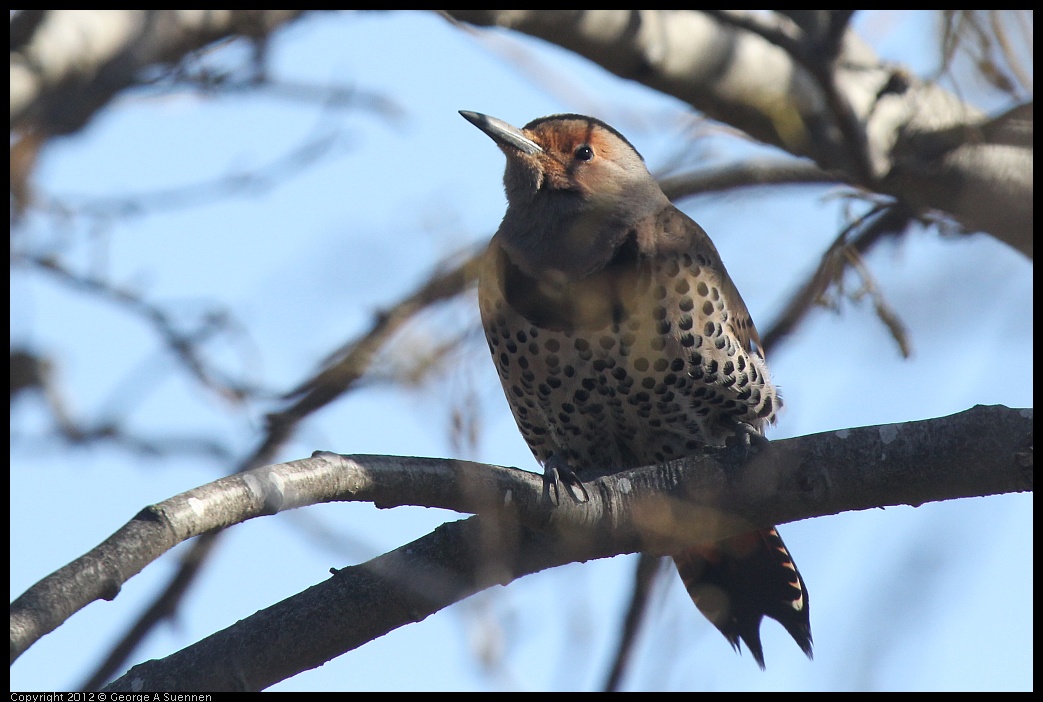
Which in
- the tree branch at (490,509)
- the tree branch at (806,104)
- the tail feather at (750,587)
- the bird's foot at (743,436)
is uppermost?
the tree branch at (806,104)

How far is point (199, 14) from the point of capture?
15.0 feet

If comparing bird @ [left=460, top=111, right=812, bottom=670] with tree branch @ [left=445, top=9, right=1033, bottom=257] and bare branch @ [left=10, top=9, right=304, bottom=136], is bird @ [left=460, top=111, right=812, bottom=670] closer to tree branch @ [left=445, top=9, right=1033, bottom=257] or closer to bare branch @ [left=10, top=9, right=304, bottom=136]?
tree branch @ [left=445, top=9, right=1033, bottom=257]

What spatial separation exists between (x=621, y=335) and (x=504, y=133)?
1.23 meters

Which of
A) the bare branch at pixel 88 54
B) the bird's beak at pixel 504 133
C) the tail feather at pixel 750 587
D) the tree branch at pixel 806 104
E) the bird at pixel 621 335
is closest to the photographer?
the bare branch at pixel 88 54

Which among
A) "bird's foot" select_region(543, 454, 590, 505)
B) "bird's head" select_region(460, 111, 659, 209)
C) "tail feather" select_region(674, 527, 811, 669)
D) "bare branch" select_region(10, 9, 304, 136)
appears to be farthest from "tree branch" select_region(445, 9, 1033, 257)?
"bird's foot" select_region(543, 454, 590, 505)

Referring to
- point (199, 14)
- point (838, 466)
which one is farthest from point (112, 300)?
point (838, 466)

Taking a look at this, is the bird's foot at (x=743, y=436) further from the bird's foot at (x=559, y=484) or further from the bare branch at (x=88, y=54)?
the bare branch at (x=88, y=54)

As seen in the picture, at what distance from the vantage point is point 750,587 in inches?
199

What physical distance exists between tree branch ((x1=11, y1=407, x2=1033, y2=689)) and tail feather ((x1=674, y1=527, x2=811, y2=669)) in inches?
49.5

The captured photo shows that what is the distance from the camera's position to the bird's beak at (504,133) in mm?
5094

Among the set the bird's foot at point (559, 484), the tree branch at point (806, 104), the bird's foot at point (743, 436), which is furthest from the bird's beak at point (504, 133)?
the bird's foot at point (559, 484)

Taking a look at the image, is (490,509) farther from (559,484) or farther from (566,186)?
(566,186)

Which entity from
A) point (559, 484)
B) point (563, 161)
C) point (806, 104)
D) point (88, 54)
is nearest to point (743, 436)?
point (559, 484)

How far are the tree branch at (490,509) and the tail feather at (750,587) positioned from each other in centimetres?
126
